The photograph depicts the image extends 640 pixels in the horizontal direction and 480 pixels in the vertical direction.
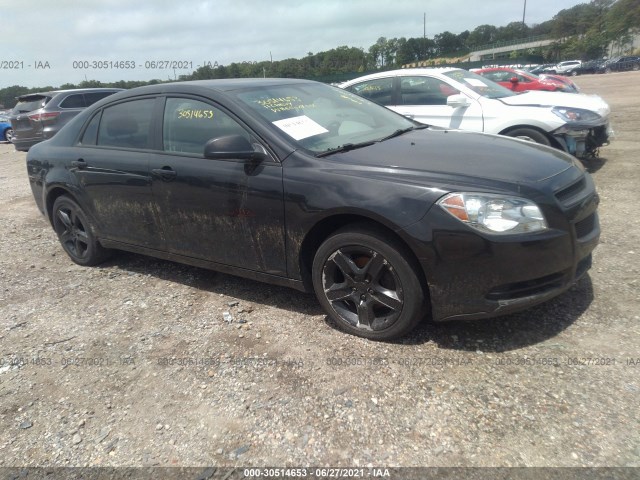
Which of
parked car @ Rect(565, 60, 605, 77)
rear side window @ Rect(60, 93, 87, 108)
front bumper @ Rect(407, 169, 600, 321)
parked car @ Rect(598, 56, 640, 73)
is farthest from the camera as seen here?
parked car @ Rect(565, 60, 605, 77)

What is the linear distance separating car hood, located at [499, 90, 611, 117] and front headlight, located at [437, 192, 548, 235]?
4.50m

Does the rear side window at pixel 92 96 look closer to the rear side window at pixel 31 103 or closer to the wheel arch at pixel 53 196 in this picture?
the rear side window at pixel 31 103

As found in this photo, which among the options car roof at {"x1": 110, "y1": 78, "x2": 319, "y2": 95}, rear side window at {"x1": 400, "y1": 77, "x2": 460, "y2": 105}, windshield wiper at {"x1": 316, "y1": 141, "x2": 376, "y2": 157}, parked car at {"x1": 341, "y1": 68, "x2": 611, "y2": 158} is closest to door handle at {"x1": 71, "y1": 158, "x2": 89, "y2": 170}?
car roof at {"x1": 110, "y1": 78, "x2": 319, "y2": 95}

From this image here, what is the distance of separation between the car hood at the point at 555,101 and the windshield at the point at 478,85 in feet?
0.59

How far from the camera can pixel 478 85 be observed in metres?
7.00

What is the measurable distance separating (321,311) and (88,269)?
258 centimetres

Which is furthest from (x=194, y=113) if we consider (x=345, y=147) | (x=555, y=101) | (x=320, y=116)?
(x=555, y=101)

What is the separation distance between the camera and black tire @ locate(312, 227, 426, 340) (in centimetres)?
280

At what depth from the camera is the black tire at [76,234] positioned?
456 centimetres

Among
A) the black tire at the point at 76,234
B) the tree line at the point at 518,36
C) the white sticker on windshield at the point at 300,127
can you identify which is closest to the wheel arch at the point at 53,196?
the black tire at the point at 76,234

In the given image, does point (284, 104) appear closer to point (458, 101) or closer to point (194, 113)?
point (194, 113)

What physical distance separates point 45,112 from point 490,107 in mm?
10471

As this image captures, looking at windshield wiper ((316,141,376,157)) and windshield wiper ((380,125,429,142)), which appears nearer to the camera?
windshield wiper ((316,141,376,157))

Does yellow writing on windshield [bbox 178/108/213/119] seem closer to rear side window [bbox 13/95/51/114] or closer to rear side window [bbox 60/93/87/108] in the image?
rear side window [bbox 60/93/87/108]
